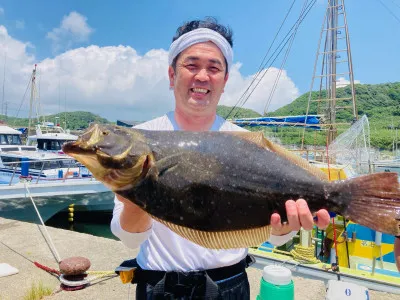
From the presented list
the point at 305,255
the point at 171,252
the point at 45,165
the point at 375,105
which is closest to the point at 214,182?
the point at 171,252

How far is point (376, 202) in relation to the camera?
6.00 feet

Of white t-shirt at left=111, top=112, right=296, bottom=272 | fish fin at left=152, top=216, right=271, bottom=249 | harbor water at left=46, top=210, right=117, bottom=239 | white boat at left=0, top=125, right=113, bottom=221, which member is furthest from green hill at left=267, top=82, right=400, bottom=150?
fish fin at left=152, top=216, right=271, bottom=249

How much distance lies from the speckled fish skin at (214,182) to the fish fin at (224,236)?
3 cm

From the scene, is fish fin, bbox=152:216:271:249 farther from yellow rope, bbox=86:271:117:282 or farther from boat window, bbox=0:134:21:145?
boat window, bbox=0:134:21:145

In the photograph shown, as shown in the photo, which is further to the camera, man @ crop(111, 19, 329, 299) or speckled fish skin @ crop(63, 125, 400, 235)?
man @ crop(111, 19, 329, 299)

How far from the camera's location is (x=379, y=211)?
1.80 m

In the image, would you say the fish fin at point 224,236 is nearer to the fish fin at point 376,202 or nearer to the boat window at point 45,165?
the fish fin at point 376,202

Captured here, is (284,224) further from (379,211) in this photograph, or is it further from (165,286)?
(165,286)

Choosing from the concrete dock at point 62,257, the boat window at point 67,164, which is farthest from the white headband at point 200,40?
the boat window at point 67,164

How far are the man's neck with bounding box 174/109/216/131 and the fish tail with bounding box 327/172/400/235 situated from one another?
1.01 meters

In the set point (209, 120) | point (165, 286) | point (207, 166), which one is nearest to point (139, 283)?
point (165, 286)

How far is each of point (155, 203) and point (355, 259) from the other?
804cm

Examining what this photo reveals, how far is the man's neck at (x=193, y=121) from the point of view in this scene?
2.40 metres

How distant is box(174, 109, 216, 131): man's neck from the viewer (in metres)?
2.40
